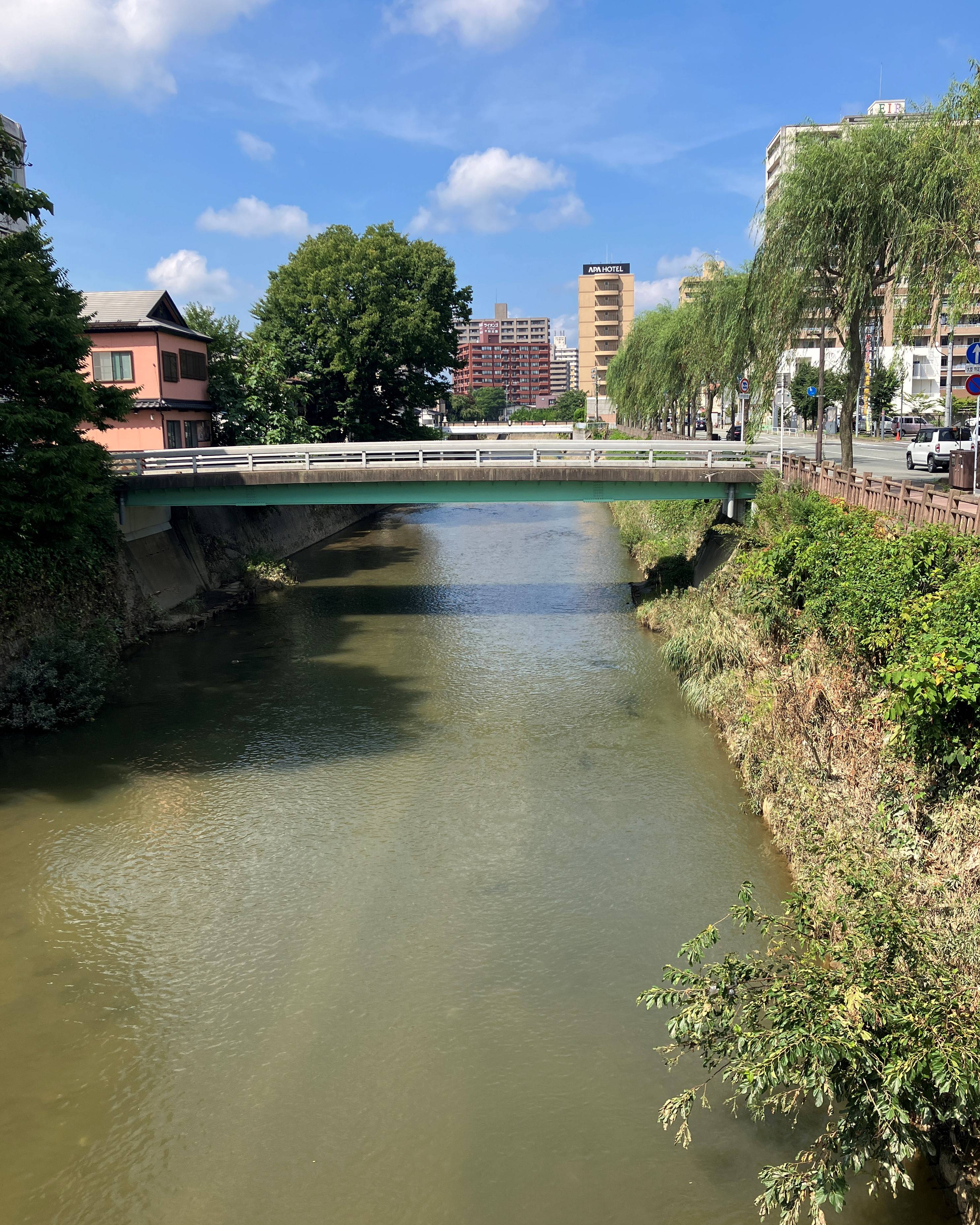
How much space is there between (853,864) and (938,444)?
86.1 ft

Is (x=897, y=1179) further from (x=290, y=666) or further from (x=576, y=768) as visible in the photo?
(x=290, y=666)

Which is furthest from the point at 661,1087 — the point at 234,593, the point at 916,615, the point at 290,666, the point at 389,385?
Answer: the point at 389,385

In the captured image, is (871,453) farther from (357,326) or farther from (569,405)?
(569,405)

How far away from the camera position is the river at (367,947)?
29.0 feet

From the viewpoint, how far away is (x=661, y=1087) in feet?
32.0

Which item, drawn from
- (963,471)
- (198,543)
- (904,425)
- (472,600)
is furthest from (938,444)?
(904,425)

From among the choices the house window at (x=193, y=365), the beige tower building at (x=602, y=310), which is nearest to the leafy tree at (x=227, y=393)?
the house window at (x=193, y=365)

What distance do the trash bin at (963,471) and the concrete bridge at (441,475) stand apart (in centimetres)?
570

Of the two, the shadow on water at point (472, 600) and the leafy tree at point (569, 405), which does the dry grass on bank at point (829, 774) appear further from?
the leafy tree at point (569, 405)

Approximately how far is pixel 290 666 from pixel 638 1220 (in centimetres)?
1822

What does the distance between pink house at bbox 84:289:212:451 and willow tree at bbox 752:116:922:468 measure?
2214cm

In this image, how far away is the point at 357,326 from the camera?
46.9 metres

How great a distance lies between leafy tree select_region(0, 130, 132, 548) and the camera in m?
20.5

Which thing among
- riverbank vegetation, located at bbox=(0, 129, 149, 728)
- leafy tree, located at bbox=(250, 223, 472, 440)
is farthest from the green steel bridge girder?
leafy tree, located at bbox=(250, 223, 472, 440)
